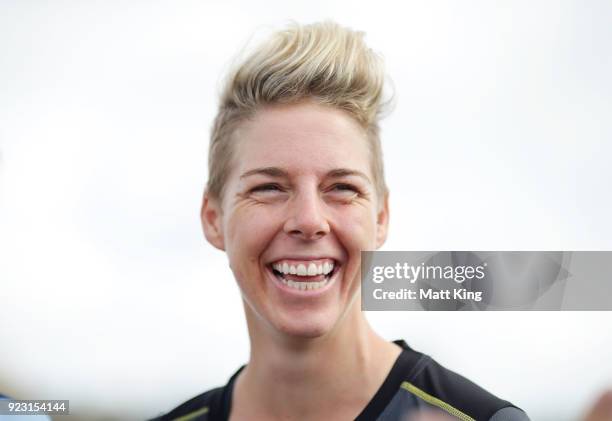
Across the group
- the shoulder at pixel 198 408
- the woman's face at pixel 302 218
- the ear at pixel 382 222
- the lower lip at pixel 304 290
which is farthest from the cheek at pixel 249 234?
the shoulder at pixel 198 408

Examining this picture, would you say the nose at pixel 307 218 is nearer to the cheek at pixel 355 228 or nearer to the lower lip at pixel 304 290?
the cheek at pixel 355 228

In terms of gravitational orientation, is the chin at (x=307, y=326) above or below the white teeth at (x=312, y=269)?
below

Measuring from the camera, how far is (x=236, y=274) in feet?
8.46

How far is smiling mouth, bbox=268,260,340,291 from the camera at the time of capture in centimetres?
247

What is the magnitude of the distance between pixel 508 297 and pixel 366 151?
882 mm

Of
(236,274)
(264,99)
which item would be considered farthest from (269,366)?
(264,99)

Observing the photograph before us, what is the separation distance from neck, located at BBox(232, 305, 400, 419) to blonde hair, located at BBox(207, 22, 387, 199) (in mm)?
564

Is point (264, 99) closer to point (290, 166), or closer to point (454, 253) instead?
point (290, 166)

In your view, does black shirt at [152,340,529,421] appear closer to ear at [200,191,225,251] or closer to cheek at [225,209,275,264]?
cheek at [225,209,275,264]

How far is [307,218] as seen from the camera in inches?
93.8

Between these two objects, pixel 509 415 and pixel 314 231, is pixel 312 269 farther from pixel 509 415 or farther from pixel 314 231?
pixel 509 415

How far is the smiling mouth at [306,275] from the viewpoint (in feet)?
8.09

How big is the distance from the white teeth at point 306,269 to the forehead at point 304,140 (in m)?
0.33

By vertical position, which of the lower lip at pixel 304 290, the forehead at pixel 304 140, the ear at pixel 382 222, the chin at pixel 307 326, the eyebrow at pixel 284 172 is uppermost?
the forehead at pixel 304 140
